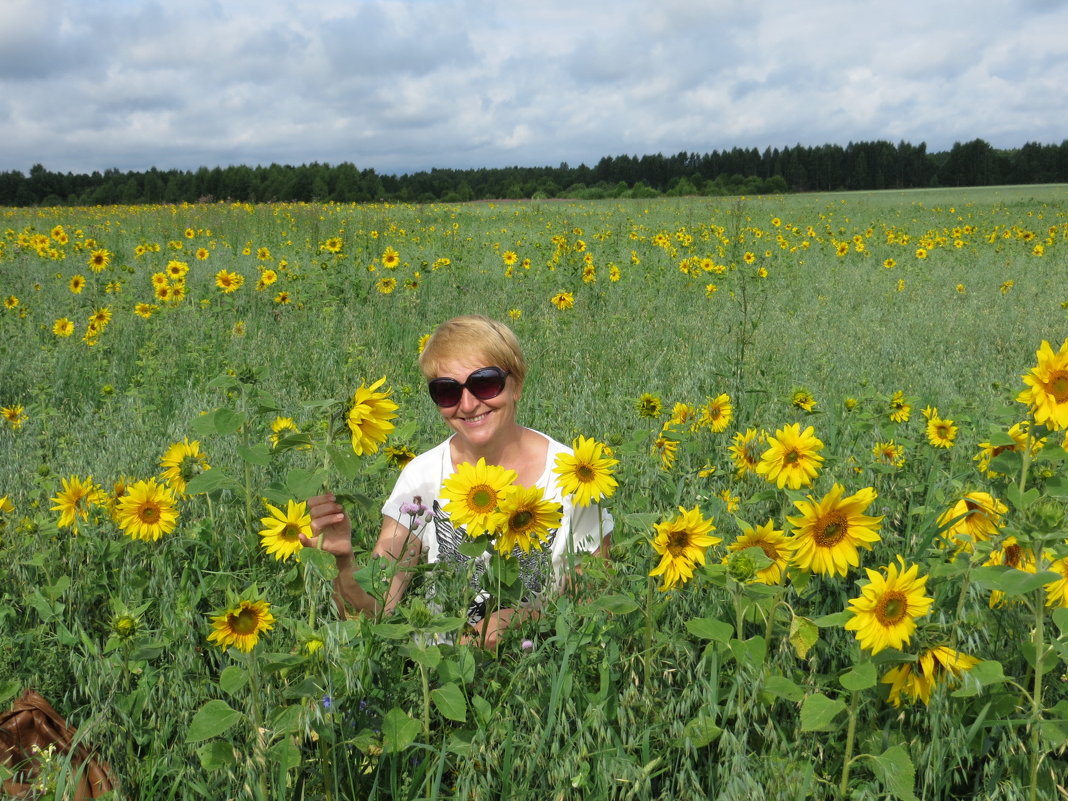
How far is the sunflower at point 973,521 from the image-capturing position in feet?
5.27

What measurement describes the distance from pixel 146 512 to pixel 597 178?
62569 mm

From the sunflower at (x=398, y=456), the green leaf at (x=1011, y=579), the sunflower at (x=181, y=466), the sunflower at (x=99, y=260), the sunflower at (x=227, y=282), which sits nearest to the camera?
the green leaf at (x=1011, y=579)

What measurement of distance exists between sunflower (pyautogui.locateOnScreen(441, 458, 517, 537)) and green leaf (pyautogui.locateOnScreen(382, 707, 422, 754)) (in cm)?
34

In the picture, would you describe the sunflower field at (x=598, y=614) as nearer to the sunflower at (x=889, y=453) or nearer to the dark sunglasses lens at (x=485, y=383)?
the sunflower at (x=889, y=453)

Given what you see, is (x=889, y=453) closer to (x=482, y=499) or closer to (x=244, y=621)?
(x=482, y=499)

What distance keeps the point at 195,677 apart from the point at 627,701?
100cm

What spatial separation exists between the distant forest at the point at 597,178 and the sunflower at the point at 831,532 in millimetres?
17633

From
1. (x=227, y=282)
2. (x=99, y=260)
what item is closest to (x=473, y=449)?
(x=227, y=282)

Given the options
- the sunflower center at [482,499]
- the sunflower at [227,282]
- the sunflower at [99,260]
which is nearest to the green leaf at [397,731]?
the sunflower center at [482,499]

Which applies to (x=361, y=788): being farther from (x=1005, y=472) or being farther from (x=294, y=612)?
(x=1005, y=472)

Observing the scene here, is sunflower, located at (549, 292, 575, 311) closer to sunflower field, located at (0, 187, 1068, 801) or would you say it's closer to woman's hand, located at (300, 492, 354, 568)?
sunflower field, located at (0, 187, 1068, 801)

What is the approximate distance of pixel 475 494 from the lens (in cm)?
149

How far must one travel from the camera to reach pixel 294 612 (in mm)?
1883

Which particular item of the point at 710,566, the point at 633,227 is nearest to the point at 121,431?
the point at 710,566
